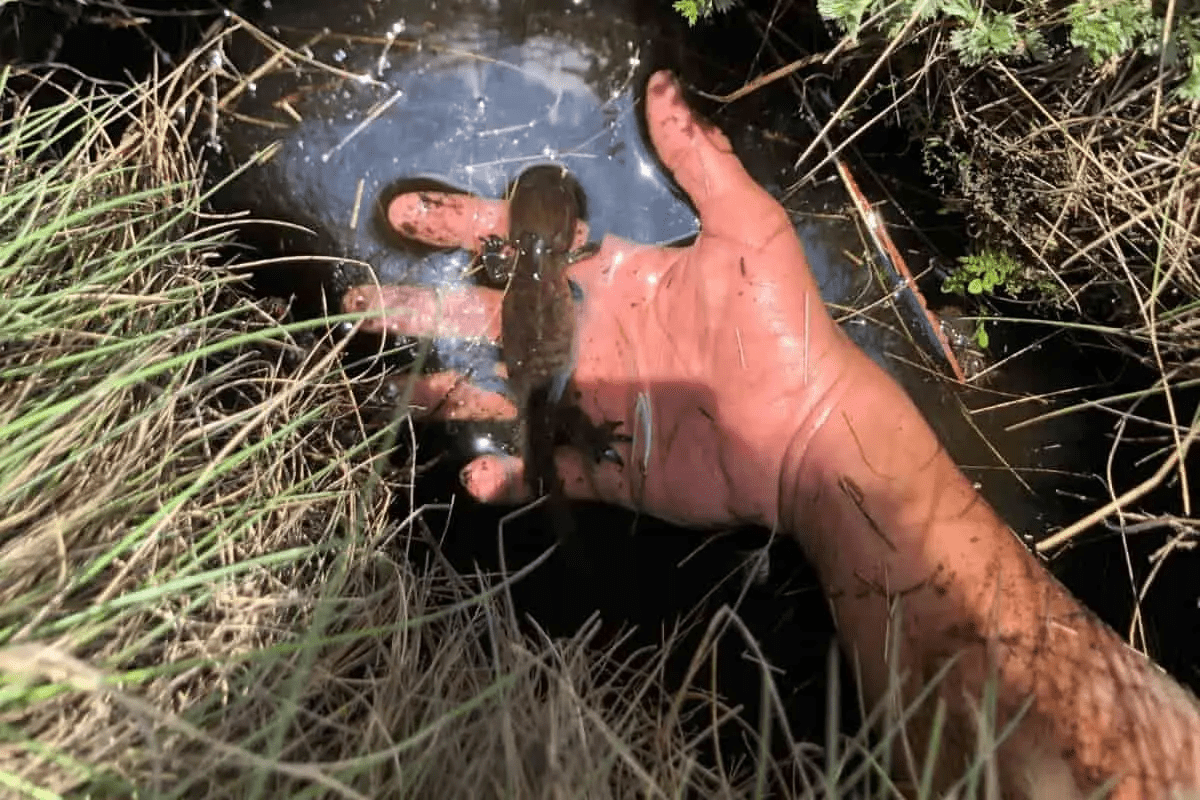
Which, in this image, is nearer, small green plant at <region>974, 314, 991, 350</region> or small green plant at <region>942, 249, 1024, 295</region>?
small green plant at <region>942, 249, 1024, 295</region>

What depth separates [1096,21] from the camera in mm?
2006

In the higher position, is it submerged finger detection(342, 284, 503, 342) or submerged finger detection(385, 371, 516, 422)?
submerged finger detection(342, 284, 503, 342)

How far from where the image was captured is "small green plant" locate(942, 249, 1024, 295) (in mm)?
2885

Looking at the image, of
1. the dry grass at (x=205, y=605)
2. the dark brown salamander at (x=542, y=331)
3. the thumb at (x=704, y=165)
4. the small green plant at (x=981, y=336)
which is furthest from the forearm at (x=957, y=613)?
the dark brown salamander at (x=542, y=331)

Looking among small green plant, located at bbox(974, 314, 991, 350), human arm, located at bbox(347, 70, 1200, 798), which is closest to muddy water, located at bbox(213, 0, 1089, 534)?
human arm, located at bbox(347, 70, 1200, 798)

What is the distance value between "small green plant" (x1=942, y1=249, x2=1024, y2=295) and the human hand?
0.50m

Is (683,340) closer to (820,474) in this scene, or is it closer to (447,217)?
(820,474)

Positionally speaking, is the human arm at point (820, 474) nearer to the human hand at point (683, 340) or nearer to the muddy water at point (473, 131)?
the human hand at point (683, 340)

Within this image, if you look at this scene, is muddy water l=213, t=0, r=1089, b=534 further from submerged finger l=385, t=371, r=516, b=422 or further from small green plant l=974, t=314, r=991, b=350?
small green plant l=974, t=314, r=991, b=350

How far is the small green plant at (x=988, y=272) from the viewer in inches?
114

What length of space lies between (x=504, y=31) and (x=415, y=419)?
4.95 feet

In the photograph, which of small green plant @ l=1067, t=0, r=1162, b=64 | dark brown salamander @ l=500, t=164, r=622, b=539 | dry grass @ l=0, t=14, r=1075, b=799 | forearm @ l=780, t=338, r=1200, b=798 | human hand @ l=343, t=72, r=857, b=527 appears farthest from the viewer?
dark brown salamander @ l=500, t=164, r=622, b=539

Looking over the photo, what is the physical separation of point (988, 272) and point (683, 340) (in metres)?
1.04

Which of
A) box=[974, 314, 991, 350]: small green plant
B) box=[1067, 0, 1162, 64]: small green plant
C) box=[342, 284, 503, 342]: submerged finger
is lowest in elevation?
box=[342, 284, 503, 342]: submerged finger
